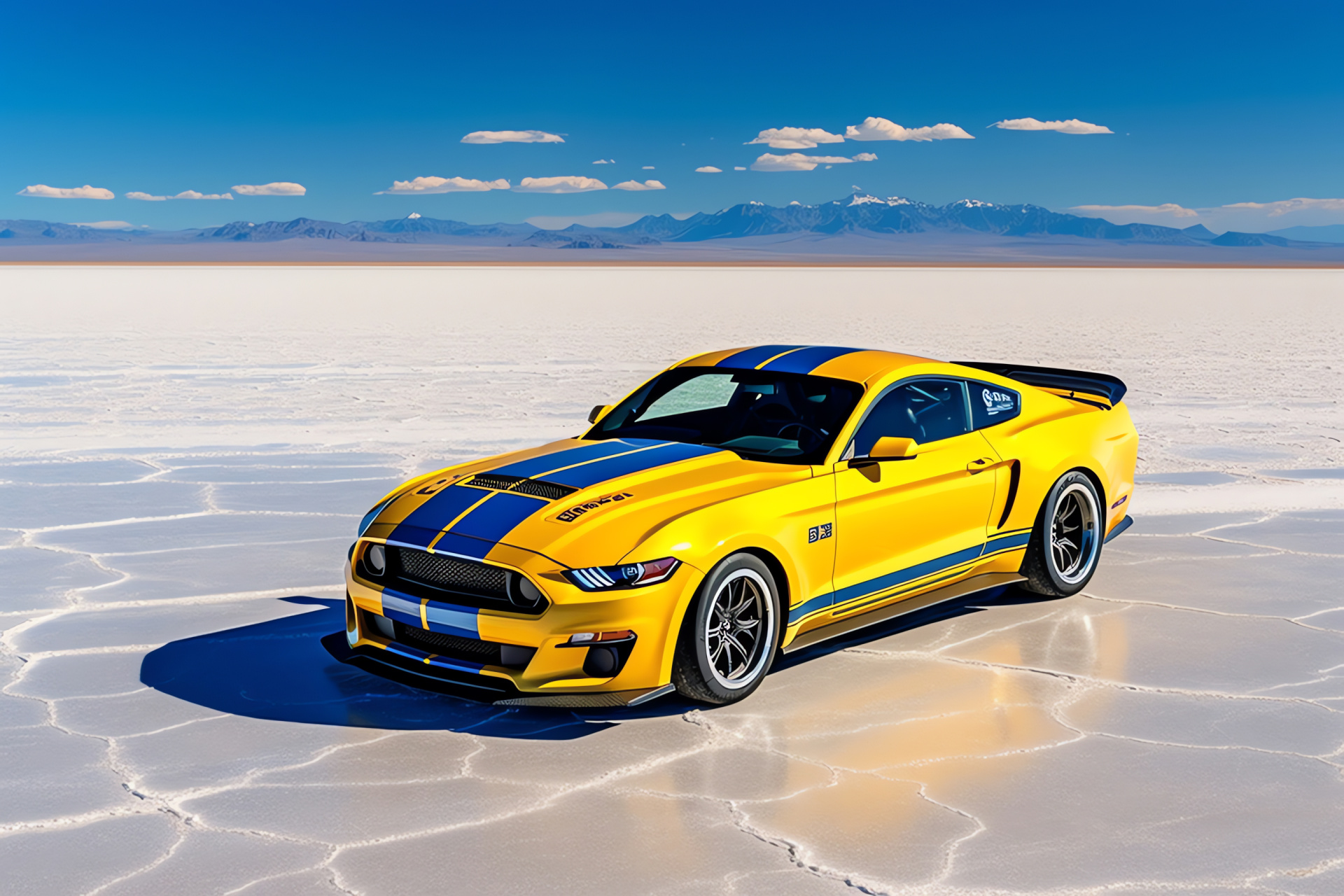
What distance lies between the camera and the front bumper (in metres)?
4.77

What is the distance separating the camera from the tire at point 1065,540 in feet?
22.1

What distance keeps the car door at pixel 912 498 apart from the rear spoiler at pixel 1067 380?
4.05ft

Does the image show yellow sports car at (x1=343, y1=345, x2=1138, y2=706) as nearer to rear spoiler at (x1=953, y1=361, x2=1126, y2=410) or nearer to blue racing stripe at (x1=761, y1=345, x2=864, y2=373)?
blue racing stripe at (x1=761, y1=345, x2=864, y2=373)

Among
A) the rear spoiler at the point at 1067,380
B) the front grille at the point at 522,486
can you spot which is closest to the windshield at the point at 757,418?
the front grille at the point at 522,486

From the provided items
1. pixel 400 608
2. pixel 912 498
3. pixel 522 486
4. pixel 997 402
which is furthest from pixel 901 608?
pixel 400 608

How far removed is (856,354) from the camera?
6.43 meters

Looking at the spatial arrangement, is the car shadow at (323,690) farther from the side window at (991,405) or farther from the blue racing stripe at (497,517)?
the side window at (991,405)

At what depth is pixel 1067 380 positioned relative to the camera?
7.70 m

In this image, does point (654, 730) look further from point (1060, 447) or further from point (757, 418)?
point (1060, 447)

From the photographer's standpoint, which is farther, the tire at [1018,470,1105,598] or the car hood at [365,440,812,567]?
the tire at [1018,470,1105,598]

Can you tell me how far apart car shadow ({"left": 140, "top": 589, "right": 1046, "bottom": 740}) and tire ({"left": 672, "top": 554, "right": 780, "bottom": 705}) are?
22cm

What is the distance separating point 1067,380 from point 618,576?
3844mm

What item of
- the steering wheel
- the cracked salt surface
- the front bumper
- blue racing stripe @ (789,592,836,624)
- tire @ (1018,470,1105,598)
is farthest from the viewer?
tire @ (1018,470,1105,598)

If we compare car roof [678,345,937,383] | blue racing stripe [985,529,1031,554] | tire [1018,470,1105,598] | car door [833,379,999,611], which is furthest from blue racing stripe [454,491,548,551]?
tire [1018,470,1105,598]
